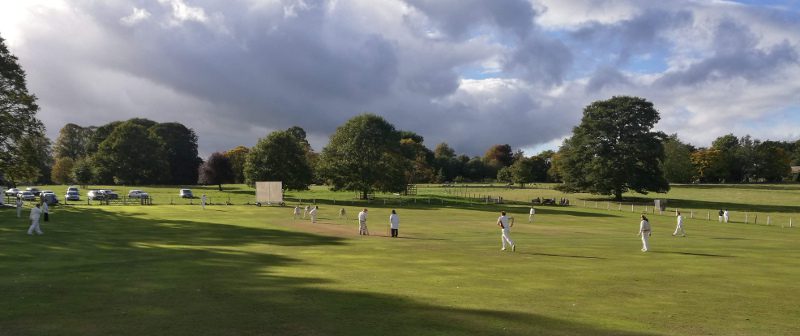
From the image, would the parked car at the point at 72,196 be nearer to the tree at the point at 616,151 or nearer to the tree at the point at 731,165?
the tree at the point at 616,151

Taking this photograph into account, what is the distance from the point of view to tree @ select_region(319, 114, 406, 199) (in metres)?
81.6

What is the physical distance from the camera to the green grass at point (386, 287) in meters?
11.0

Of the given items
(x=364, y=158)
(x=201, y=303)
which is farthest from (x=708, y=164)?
(x=201, y=303)

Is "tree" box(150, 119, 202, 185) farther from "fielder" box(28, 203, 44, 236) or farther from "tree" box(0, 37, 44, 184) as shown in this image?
"fielder" box(28, 203, 44, 236)

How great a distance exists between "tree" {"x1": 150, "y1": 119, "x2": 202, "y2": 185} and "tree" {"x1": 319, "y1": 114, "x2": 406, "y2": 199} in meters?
62.6

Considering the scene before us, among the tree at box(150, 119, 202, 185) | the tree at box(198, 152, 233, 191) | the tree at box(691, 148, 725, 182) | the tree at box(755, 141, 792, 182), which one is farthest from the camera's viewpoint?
the tree at box(755, 141, 792, 182)

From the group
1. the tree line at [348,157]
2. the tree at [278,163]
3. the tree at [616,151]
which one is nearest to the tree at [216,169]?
the tree line at [348,157]

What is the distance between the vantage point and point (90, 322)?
1077 cm

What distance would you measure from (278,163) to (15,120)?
120 feet

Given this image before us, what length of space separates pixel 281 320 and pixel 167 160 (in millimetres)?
125405

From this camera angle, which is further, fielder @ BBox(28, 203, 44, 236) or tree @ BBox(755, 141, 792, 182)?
tree @ BBox(755, 141, 792, 182)

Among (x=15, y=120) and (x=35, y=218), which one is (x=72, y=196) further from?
(x=35, y=218)

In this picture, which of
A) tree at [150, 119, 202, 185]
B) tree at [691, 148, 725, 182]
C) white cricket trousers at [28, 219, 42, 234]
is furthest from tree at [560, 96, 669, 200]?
tree at [150, 119, 202, 185]

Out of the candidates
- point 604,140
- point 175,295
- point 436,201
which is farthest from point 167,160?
point 175,295
